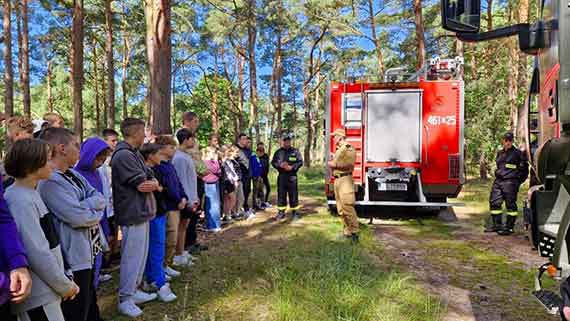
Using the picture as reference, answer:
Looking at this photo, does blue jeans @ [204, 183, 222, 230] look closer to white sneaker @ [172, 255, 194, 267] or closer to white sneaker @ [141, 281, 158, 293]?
white sneaker @ [172, 255, 194, 267]

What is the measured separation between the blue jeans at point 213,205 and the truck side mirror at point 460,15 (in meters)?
4.92

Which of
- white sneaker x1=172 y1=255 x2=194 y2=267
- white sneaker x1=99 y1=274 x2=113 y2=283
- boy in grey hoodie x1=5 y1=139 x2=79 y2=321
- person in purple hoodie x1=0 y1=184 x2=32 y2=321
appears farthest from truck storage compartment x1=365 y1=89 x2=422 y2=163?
person in purple hoodie x1=0 y1=184 x2=32 y2=321

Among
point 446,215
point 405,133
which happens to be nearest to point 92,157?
point 405,133

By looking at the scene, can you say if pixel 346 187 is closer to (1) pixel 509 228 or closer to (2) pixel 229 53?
(1) pixel 509 228

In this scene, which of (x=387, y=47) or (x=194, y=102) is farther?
(x=194, y=102)

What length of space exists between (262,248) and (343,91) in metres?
3.68

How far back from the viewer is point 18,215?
180 cm

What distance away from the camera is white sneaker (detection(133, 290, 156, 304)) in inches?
141

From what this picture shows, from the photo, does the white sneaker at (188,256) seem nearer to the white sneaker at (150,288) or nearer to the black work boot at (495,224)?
the white sneaker at (150,288)

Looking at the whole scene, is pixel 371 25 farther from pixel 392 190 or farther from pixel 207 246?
pixel 207 246

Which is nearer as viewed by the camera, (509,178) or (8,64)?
(509,178)

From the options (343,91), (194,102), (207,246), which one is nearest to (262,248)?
(207,246)

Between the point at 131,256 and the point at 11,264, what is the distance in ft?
5.61

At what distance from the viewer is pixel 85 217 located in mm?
2396
